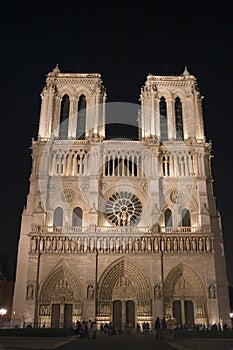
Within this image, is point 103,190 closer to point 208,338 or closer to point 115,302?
point 115,302

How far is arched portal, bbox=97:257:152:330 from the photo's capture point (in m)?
29.6

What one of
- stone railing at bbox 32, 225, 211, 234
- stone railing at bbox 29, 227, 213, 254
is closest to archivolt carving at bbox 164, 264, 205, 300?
stone railing at bbox 29, 227, 213, 254

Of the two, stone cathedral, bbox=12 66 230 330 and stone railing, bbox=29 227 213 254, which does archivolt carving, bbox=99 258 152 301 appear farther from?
stone railing, bbox=29 227 213 254

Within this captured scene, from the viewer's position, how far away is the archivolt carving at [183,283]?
99.2 ft

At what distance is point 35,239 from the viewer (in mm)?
30875

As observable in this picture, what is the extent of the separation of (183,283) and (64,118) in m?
18.1

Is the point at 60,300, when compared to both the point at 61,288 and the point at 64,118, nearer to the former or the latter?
the point at 61,288

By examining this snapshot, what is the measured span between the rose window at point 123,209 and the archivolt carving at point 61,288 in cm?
588

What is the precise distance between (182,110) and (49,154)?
13136mm

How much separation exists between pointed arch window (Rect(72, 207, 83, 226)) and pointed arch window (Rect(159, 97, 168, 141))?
1003cm

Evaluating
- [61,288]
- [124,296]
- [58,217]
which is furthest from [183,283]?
[58,217]

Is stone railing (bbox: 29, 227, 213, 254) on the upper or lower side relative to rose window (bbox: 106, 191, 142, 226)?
lower

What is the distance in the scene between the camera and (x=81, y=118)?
122 feet

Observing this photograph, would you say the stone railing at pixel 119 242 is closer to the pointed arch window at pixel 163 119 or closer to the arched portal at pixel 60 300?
the arched portal at pixel 60 300
